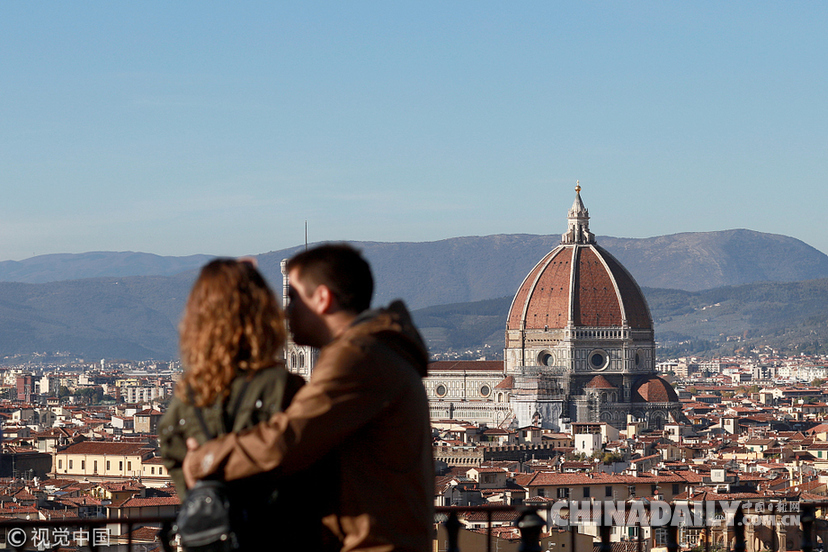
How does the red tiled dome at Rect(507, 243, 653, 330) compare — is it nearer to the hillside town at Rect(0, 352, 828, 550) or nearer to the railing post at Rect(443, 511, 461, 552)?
the hillside town at Rect(0, 352, 828, 550)

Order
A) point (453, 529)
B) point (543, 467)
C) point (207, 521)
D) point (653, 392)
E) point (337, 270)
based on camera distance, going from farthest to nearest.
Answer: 1. point (653, 392)
2. point (543, 467)
3. point (453, 529)
4. point (337, 270)
5. point (207, 521)

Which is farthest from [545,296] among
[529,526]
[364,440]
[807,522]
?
[364,440]

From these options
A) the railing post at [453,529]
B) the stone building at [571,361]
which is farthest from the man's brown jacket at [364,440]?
the stone building at [571,361]

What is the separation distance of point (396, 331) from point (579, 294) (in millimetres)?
96818

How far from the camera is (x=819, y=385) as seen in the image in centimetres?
15812

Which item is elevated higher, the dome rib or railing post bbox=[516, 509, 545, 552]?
the dome rib

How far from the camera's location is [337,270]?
491cm

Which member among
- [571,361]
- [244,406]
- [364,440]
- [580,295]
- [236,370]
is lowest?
[364,440]

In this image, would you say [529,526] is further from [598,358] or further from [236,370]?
[598,358]

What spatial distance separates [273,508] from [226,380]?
1.41ft

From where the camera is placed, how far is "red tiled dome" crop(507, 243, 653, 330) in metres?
101

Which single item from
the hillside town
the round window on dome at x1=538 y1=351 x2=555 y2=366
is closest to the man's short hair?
the hillside town

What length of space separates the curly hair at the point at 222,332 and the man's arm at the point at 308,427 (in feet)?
0.56

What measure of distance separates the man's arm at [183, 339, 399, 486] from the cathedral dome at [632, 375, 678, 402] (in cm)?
9106
